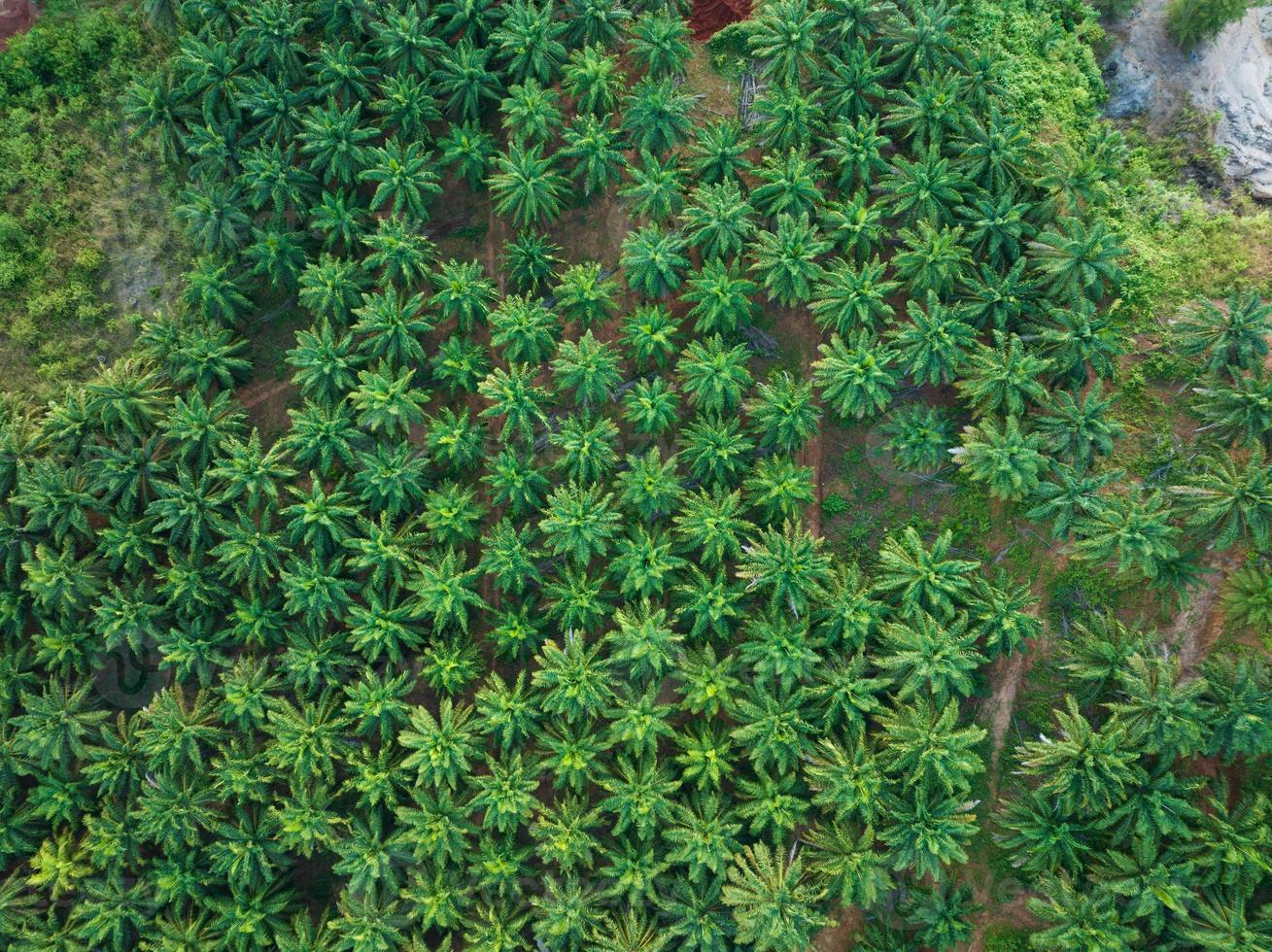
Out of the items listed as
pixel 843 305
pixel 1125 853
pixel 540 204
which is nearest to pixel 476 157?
pixel 540 204

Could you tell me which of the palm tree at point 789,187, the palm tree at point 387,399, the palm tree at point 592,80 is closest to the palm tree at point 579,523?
the palm tree at point 387,399

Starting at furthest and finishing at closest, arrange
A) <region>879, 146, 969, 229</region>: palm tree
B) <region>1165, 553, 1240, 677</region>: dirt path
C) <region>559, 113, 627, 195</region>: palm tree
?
<region>1165, 553, 1240, 677</region>: dirt path → <region>559, 113, 627, 195</region>: palm tree → <region>879, 146, 969, 229</region>: palm tree

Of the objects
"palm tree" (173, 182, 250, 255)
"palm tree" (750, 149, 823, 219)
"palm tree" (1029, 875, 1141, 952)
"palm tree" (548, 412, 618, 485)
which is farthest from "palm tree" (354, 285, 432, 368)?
"palm tree" (1029, 875, 1141, 952)

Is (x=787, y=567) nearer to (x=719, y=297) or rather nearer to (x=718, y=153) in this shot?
(x=719, y=297)

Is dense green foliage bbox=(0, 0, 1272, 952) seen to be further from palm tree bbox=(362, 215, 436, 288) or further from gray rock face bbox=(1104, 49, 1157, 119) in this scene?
gray rock face bbox=(1104, 49, 1157, 119)

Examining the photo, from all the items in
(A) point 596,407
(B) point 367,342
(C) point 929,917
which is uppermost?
(B) point 367,342

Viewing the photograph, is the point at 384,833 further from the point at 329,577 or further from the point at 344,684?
the point at 329,577
